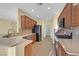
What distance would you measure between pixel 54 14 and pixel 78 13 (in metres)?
0.37

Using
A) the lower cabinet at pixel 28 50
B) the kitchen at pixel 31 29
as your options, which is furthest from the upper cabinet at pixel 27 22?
the lower cabinet at pixel 28 50

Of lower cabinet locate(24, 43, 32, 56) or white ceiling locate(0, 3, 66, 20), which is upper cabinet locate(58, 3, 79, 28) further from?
lower cabinet locate(24, 43, 32, 56)

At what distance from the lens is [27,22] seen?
1.30 meters

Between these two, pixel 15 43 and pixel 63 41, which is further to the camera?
pixel 63 41

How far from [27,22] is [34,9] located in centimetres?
17

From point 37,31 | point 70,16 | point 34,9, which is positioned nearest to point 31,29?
point 37,31

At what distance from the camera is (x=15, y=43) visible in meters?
1.22

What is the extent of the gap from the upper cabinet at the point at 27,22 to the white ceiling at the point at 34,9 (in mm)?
64

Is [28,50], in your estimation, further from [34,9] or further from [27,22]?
[34,9]

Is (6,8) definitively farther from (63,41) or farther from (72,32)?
(72,32)

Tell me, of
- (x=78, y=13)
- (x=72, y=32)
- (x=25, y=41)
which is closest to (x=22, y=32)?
(x=25, y=41)

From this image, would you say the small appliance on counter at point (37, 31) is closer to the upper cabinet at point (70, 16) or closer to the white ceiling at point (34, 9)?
the white ceiling at point (34, 9)

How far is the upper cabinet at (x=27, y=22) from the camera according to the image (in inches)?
49.5

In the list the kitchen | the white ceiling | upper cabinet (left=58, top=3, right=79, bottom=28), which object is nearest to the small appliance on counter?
the kitchen
